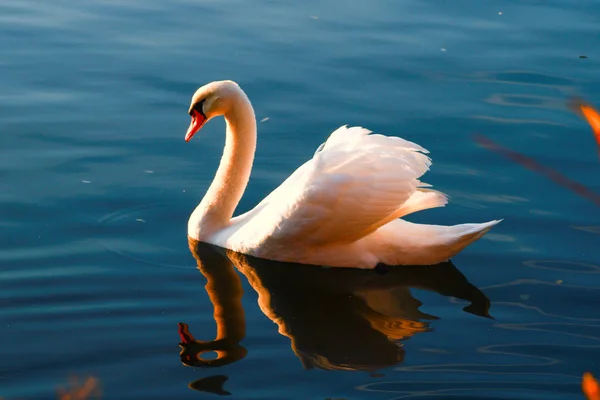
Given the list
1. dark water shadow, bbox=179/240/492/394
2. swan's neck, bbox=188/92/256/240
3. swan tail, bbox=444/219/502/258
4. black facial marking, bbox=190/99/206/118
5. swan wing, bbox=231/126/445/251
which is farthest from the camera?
black facial marking, bbox=190/99/206/118

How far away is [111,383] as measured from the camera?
17.3 ft

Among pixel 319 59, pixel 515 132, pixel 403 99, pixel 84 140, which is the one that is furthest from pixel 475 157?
pixel 84 140

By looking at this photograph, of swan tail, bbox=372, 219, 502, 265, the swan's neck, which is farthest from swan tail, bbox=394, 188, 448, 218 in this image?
the swan's neck

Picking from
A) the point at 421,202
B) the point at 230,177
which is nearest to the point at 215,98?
the point at 230,177

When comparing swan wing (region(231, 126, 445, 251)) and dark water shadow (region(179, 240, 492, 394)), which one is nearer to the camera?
dark water shadow (region(179, 240, 492, 394))

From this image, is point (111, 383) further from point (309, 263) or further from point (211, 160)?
point (211, 160)

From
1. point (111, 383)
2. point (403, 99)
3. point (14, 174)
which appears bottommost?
point (111, 383)

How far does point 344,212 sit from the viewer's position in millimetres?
6594

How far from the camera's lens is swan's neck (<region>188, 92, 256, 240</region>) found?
738 cm

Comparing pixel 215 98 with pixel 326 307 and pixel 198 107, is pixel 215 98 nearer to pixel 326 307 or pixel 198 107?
pixel 198 107

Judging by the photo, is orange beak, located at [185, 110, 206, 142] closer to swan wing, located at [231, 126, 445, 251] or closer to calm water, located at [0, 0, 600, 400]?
calm water, located at [0, 0, 600, 400]

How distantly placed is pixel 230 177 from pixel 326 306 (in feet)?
5.28

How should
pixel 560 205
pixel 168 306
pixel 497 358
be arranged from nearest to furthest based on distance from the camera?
1. pixel 497 358
2. pixel 168 306
3. pixel 560 205

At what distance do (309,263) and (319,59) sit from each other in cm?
446
